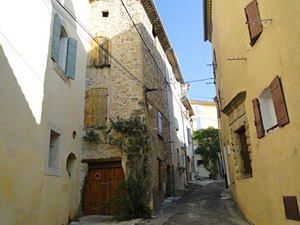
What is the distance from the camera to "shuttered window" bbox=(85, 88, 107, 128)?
9.55 metres

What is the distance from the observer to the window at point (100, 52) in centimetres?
1039

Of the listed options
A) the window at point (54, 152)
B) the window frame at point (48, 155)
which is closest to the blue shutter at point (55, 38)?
the window frame at point (48, 155)

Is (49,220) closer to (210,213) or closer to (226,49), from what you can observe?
(210,213)

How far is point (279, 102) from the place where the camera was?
14.3ft

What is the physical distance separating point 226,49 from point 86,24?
5974mm

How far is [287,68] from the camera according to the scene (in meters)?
4.08

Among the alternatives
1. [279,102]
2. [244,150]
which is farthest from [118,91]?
[279,102]

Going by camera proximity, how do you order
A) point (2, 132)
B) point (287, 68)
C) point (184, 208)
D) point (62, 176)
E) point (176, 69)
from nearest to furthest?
1. point (287, 68)
2. point (2, 132)
3. point (62, 176)
4. point (184, 208)
5. point (176, 69)

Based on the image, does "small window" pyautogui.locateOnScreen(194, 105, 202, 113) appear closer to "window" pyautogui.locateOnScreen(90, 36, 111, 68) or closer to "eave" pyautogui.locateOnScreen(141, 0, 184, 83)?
"eave" pyautogui.locateOnScreen(141, 0, 184, 83)

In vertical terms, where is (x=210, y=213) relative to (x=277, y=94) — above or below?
below

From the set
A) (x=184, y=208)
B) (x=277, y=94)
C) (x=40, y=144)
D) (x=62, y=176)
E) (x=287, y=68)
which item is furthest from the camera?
(x=184, y=208)

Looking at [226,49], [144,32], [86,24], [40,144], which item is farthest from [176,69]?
[40,144]

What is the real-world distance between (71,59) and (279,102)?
6.42m

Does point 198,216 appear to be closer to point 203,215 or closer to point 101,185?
point 203,215
